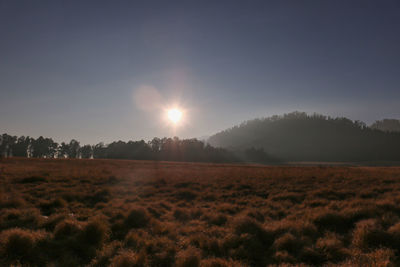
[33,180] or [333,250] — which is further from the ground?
[33,180]

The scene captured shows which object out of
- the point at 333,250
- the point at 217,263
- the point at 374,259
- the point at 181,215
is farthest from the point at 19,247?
the point at 374,259

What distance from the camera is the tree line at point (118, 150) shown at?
120 metres

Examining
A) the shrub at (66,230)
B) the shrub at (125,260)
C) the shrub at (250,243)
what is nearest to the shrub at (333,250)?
the shrub at (250,243)

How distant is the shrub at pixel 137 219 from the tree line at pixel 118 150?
109968 mm

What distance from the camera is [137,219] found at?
937cm

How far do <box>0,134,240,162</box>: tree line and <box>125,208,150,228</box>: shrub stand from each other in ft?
361

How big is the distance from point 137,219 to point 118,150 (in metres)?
123

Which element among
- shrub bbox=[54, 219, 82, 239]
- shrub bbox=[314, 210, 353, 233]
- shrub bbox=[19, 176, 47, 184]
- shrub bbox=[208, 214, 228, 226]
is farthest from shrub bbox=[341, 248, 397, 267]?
shrub bbox=[19, 176, 47, 184]

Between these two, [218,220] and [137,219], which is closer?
[137,219]

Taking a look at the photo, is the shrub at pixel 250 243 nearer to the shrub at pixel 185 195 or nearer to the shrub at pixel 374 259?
the shrub at pixel 374 259

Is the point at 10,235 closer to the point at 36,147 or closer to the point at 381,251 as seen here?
the point at 381,251

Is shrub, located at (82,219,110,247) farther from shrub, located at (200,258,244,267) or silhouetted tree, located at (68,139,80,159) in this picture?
silhouetted tree, located at (68,139,80,159)

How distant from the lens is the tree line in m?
120

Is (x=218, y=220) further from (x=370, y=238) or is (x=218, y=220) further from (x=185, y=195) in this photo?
(x=185, y=195)
